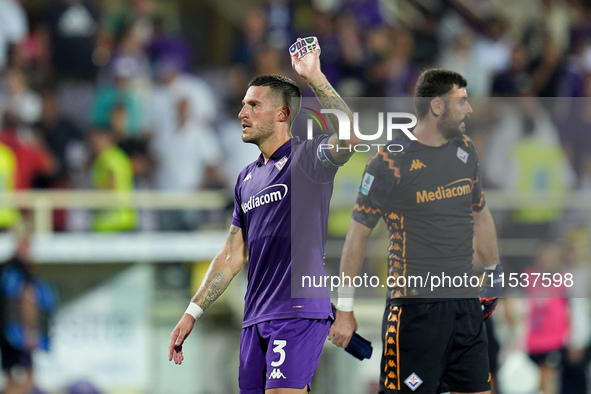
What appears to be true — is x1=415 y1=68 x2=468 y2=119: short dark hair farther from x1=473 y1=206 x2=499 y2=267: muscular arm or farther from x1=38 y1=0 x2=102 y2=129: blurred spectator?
x1=38 y1=0 x2=102 y2=129: blurred spectator

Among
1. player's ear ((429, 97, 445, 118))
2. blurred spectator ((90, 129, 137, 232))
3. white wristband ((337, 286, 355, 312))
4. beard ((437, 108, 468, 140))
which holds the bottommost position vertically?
white wristband ((337, 286, 355, 312))

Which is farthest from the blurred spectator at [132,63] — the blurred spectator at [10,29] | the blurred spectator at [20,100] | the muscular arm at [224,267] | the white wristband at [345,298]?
the white wristband at [345,298]

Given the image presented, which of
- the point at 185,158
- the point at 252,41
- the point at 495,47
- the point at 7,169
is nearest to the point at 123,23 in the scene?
the point at 252,41

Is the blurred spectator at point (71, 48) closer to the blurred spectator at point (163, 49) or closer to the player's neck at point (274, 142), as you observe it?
the blurred spectator at point (163, 49)

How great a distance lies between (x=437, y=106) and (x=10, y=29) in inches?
323

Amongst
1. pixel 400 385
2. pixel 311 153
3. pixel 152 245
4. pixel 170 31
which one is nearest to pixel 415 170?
pixel 311 153

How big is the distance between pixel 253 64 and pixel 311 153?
701cm

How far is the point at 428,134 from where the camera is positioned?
237 inches

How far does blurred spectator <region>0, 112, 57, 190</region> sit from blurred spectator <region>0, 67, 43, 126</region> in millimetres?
148

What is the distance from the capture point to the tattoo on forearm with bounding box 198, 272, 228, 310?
19.9ft

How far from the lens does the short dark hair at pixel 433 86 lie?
5.94 m

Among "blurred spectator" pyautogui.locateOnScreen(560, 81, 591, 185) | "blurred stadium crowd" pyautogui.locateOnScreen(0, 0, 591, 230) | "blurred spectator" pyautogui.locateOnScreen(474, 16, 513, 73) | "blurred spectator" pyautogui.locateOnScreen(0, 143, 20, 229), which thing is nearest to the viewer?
"blurred spectator" pyautogui.locateOnScreen(560, 81, 591, 185)

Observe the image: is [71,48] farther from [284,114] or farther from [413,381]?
[413,381]

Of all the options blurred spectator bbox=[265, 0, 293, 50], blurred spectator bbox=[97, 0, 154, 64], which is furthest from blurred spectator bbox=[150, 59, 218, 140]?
blurred spectator bbox=[265, 0, 293, 50]
